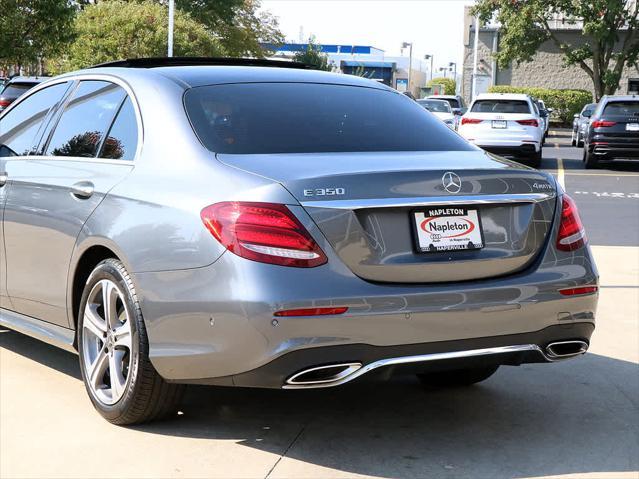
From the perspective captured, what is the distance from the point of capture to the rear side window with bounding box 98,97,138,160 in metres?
4.72

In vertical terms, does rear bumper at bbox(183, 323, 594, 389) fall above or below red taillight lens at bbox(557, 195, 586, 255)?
below

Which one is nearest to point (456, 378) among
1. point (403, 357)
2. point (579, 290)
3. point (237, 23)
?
point (579, 290)

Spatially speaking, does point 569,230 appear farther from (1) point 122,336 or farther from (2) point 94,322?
(2) point 94,322

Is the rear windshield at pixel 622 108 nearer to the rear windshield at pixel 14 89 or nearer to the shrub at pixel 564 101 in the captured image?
the rear windshield at pixel 14 89

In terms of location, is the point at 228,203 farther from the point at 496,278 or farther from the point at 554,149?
the point at 554,149

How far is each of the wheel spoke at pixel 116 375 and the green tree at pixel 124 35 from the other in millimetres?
38664

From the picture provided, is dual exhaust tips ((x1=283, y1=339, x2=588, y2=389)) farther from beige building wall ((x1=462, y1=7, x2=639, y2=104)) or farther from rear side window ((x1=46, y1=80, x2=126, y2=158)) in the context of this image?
beige building wall ((x1=462, y1=7, x2=639, y2=104))

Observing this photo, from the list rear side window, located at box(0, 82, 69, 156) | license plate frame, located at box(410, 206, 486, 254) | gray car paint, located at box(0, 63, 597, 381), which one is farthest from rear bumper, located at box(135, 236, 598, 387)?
rear side window, located at box(0, 82, 69, 156)

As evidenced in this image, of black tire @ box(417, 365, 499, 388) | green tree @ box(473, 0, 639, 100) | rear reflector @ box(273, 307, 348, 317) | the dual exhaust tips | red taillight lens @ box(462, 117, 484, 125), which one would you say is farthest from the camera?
green tree @ box(473, 0, 639, 100)

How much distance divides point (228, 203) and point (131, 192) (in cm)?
67

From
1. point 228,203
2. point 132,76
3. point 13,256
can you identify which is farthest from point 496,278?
point 13,256

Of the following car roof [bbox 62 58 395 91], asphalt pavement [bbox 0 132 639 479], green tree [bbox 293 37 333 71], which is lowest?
asphalt pavement [bbox 0 132 639 479]

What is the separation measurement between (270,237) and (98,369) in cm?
127

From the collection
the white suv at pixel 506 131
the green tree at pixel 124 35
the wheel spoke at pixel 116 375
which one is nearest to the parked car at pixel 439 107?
the white suv at pixel 506 131
